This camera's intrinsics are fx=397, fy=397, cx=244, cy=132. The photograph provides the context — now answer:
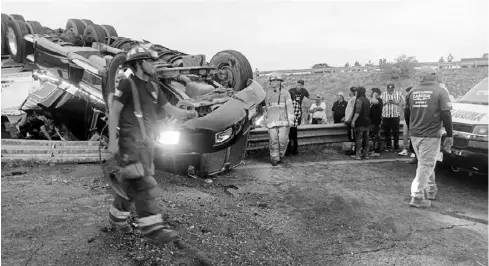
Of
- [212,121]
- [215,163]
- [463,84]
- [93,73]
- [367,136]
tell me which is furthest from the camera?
[463,84]

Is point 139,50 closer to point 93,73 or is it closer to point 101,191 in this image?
point 101,191

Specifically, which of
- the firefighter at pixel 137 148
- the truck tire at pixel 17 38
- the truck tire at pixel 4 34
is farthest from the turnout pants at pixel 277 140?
the truck tire at pixel 4 34

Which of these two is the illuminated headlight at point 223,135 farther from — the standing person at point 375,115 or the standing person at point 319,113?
the standing person at point 319,113

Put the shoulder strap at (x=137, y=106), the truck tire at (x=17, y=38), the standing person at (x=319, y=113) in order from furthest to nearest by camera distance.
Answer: the standing person at (x=319, y=113) < the truck tire at (x=17, y=38) < the shoulder strap at (x=137, y=106)

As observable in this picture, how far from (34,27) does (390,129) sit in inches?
303

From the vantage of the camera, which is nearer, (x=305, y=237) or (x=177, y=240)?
(x=177, y=240)

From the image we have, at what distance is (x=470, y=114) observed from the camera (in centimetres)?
596

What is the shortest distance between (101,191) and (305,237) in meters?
2.41

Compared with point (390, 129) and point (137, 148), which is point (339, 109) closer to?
point (390, 129)

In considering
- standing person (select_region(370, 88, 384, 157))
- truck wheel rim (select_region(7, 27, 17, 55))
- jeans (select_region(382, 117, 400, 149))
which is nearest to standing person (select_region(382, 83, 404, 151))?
jeans (select_region(382, 117, 400, 149))

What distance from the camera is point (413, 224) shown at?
14.9 ft

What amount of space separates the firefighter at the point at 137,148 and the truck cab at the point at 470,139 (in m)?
Answer: 4.52

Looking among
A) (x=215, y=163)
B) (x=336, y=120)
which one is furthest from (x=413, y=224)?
(x=336, y=120)

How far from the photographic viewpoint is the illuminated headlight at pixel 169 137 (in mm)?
4844
